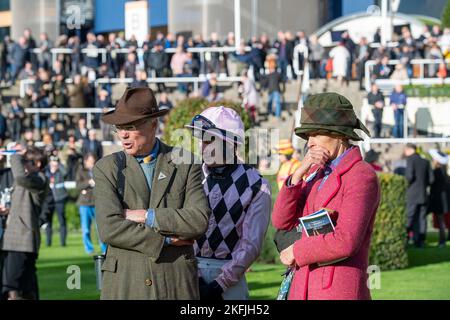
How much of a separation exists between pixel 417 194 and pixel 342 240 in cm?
1298

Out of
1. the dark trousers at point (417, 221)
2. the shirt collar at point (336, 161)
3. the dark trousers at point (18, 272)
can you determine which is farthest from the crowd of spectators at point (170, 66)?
the shirt collar at point (336, 161)

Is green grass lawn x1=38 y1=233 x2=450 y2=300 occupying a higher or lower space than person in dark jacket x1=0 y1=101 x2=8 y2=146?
lower

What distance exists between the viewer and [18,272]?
398 inches

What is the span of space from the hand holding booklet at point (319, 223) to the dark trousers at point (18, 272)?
5.60 meters

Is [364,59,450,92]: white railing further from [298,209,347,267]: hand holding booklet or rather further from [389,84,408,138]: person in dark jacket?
[298,209,347,267]: hand holding booklet

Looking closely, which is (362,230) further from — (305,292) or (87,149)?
(87,149)

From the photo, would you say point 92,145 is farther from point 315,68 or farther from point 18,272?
point 18,272

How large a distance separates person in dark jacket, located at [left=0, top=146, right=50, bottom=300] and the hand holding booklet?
551 centimetres

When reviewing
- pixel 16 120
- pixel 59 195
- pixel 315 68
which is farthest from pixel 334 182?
pixel 315 68

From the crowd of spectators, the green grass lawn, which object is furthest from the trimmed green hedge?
the crowd of spectators

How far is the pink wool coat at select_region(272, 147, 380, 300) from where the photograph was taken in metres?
4.85

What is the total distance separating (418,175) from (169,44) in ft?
41.4

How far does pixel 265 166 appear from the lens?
46.0ft

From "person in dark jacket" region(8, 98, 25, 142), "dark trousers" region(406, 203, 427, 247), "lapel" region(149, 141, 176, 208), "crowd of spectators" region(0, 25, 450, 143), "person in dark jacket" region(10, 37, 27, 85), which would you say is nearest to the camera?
"lapel" region(149, 141, 176, 208)
